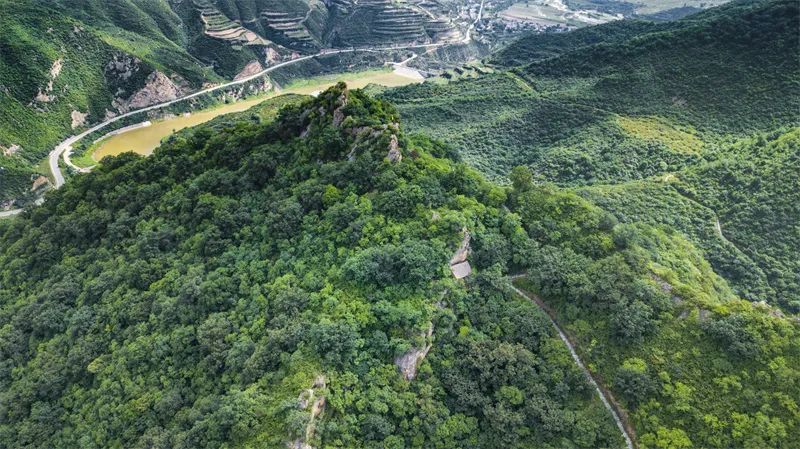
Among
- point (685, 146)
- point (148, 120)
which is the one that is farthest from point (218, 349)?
point (148, 120)

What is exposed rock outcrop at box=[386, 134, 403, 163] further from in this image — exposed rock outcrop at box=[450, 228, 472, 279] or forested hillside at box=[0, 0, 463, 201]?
forested hillside at box=[0, 0, 463, 201]

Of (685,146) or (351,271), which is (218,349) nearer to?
(351,271)

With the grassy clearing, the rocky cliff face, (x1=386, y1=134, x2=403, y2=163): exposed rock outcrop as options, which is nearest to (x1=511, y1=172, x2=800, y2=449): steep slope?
(x1=386, y1=134, x2=403, y2=163): exposed rock outcrop

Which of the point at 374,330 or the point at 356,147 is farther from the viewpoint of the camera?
the point at 356,147

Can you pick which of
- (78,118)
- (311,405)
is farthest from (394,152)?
(78,118)

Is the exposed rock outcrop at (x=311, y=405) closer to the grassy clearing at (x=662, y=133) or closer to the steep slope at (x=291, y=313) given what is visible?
the steep slope at (x=291, y=313)

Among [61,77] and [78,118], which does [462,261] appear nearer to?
[78,118]

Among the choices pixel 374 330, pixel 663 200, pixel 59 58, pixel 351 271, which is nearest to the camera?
pixel 374 330
